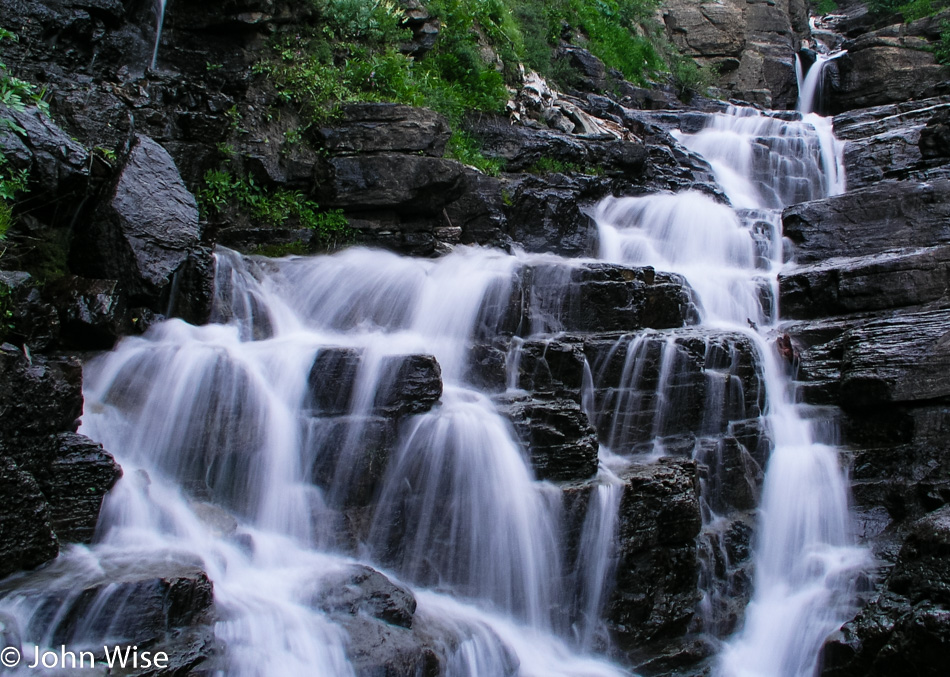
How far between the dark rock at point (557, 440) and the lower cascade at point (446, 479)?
22 mm

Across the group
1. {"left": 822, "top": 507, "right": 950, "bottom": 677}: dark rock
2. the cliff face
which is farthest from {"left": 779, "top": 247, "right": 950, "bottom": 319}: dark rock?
{"left": 822, "top": 507, "right": 950, "bottom": 677}: dark rock

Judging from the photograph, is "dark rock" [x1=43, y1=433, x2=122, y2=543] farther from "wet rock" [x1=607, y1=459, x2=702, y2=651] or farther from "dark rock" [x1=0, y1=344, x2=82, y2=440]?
"wet rock" [x1=607, y1=459, x2=702, y2=651]

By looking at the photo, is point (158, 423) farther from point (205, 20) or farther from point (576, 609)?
point (205, 20)

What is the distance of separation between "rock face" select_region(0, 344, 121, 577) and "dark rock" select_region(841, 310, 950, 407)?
767cm

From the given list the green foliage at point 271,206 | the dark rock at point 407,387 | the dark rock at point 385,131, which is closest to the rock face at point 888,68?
the dark rock at point 385,131

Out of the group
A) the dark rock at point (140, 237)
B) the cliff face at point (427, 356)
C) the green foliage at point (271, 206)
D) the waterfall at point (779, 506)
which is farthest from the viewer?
the green foliage at point (271, 206)

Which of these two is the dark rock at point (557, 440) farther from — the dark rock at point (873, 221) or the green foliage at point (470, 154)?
the dark rock at point (873, 221)

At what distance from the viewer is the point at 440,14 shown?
46.5 ft

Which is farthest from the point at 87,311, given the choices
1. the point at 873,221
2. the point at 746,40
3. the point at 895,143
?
the point at 746,40

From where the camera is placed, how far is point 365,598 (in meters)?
5.07

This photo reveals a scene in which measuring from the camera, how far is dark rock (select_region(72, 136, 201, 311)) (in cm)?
727

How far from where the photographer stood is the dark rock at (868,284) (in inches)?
351

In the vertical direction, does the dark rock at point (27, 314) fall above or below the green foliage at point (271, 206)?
below

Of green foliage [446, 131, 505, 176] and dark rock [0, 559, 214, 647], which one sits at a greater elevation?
green foliage [446, 131, 505, 176]
